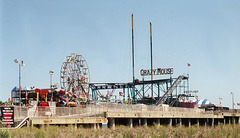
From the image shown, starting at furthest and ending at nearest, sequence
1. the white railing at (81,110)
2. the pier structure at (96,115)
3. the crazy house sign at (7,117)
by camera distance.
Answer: the white railing at (81,110) → the pier structure at (96,115) → the crazy house sign at (7,117)

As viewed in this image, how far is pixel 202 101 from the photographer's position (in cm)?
8581

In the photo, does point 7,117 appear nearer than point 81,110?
Yes

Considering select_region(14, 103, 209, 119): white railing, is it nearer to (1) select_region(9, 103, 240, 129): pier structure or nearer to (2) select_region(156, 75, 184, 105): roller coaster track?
(1) select_region(9, 103, 240, 129): pier structure

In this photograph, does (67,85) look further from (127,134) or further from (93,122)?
(127,134)

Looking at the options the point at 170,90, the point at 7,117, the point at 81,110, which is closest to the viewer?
the point at 7,117

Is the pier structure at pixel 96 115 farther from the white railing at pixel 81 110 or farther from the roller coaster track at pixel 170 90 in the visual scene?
the roller coaster track at pixel 170 90

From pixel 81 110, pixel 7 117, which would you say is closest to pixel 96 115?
pixel 81 110

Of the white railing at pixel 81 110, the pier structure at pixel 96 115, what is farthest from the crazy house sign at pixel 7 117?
the white railing at pixel 81 110

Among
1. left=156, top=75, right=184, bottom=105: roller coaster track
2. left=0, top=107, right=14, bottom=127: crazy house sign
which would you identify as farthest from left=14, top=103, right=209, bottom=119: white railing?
left=156, top=75, right=184, bottom=105: roller coaster track

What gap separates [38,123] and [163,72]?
170 feet

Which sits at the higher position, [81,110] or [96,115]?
[81,110]

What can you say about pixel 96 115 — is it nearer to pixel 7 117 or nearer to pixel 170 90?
pixel 7 117

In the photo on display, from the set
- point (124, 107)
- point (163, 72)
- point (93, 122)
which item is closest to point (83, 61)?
point (163, 72)

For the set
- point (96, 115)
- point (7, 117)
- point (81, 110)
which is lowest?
point (96, 115)
